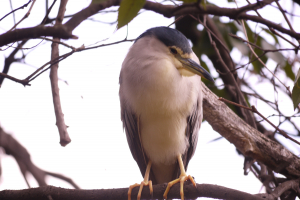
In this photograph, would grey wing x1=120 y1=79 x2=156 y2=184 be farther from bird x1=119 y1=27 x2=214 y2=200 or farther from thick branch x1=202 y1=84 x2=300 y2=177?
thick branch x1=202 y1=84 x2=300 y2=177

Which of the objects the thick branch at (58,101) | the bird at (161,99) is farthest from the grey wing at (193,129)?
the thick branch at (58,101)

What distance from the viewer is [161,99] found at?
193 cm

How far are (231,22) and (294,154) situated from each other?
1394 millimetres

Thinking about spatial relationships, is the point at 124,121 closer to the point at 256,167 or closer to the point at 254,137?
the point at 254,137

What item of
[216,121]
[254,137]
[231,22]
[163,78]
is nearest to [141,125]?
[163,78]

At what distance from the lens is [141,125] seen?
2104mm

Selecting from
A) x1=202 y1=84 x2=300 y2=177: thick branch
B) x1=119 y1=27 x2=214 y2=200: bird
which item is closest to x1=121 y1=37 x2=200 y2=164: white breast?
x1=119 y1=27 x2=214 y2=200: bird

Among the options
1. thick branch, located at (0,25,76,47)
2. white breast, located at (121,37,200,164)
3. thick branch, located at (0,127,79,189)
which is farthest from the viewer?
thick branch, located at (0,127,79,189)

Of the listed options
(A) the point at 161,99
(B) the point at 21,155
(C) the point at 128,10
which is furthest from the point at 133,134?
(C) the point at 128,10

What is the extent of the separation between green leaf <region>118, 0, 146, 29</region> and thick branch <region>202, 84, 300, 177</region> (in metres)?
1.40

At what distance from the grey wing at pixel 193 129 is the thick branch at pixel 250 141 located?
92 mm

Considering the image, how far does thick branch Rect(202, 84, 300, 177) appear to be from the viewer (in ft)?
6.96

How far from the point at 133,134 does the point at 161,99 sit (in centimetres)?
40

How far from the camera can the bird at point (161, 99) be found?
192 centimetres
